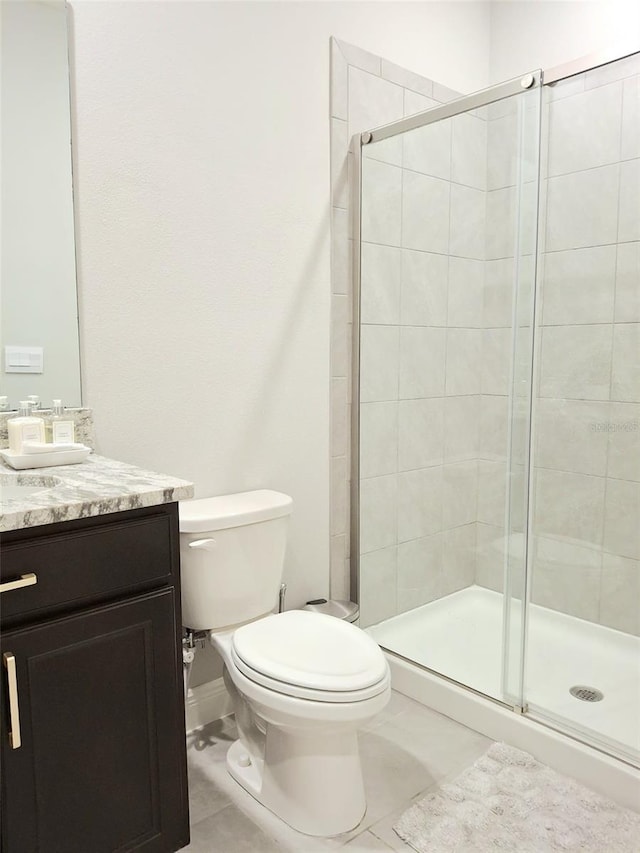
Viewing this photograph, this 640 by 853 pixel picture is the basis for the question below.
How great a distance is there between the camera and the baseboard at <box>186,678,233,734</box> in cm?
201

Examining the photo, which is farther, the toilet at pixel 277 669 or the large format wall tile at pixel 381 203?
the large format wall tile at pixel 381 203

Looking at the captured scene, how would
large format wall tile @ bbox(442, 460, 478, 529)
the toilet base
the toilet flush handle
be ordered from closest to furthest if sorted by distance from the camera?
1. the toilet base
2. the toilet flush handle
3. large format wall tile @ bbox(442, 460, 478, 529)

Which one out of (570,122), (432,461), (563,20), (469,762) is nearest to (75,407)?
(432,461)

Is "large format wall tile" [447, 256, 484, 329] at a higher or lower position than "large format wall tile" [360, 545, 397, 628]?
higher

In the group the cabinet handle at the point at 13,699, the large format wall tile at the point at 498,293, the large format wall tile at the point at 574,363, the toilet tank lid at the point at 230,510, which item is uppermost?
the large format wall tile at the point at 498,293

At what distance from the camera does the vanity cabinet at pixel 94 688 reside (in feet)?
3.77

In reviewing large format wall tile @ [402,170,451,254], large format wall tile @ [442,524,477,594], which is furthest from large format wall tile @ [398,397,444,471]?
large format wall tile @ [402,170,451,254]

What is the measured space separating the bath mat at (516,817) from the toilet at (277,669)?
0.18m

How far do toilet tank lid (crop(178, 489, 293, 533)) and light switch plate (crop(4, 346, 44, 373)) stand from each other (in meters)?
0.50

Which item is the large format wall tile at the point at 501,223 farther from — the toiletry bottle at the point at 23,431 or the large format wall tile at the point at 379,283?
the toiletry bottle at the point at 23,431

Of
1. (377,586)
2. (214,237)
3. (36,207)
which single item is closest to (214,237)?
(214,237)

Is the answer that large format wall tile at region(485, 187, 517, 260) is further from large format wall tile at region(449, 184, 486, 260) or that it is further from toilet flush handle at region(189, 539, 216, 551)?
toilet flush handle at region(189, 539, 216, 551)

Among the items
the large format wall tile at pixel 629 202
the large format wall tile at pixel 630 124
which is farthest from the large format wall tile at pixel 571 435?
the large format wall tile at pixel 630 124

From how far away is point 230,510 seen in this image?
1.81 meters
